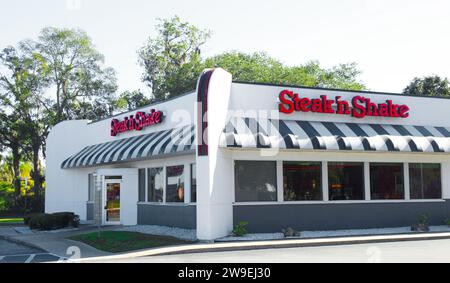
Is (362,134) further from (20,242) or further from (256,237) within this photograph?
(20,242)

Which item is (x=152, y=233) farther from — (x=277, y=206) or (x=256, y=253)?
(x=256, y=253)

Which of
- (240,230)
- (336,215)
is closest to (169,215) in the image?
(240,230)

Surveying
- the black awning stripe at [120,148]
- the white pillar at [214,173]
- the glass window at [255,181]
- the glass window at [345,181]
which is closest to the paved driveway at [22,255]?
the white pillar at [214,173]

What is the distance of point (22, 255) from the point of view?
53.0 feet

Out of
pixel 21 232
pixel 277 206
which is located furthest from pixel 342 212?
pixel 21 232

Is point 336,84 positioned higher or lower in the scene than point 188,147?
higher

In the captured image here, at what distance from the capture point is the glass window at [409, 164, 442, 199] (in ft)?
73.2

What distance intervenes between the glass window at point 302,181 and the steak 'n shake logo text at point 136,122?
6.44 metres

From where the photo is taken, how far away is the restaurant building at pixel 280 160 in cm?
1844

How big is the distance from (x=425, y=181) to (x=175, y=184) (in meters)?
10.8

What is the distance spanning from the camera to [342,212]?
20812mm

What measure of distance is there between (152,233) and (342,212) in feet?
24.9

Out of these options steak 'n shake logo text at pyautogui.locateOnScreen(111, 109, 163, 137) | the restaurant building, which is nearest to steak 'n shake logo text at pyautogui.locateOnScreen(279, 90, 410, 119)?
the restaurant building
